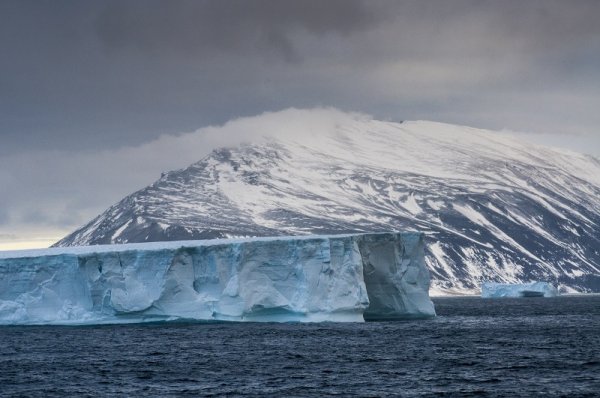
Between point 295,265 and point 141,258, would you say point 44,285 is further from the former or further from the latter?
point 295,265

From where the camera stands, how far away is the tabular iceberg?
6738 centimetres

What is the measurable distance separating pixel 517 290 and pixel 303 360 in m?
119

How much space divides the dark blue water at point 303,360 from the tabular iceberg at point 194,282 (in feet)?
4.31

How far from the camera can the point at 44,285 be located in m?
68.5

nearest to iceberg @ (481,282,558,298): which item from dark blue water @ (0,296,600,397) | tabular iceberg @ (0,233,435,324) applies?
dark blue water @ (0,296,600,397)

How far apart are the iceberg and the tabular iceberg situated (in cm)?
A: 9693

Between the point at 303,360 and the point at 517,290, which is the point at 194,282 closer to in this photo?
the point at 303,360

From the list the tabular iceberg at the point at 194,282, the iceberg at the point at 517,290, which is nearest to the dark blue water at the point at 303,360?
the tabular iceberg at the point at 194,282

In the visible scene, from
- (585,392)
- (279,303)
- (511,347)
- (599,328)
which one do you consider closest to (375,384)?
(585,392)

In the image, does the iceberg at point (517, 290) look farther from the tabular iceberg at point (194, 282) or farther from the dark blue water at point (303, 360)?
the tabular iceberg at point (194, 282)

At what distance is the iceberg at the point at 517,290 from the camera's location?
163 meters

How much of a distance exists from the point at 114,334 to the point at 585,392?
37.0 m

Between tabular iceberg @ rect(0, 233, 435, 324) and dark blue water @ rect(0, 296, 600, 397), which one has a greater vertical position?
tabular iceberg @ rect(0, 233, 435, 324)

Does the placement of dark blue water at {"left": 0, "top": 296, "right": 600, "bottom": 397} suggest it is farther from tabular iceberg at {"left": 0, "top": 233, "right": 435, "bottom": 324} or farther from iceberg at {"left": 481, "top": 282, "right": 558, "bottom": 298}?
iceberg at {"left": 481, "top": 282, "right": 558, "bottom": 298}
